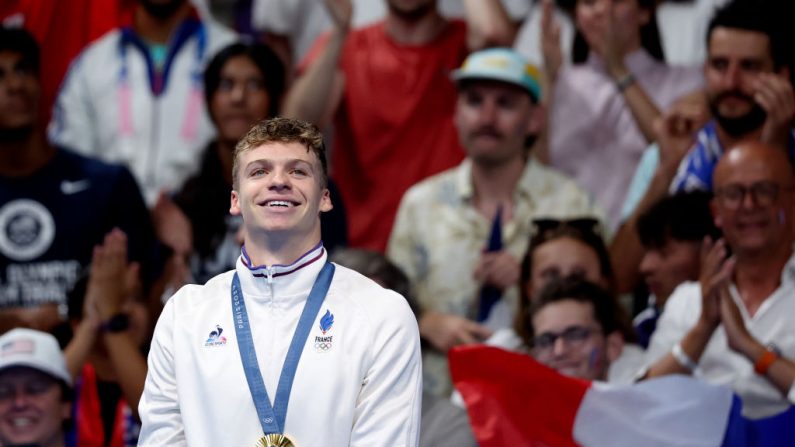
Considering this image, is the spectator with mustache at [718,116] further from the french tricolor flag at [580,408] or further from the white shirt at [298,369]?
the white shirt at [298,369]

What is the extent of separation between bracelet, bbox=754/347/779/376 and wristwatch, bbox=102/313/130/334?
9.10 feet

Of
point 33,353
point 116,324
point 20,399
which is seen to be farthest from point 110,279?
point 20,399

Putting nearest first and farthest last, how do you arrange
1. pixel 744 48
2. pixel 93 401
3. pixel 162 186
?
pixel 93 401 < pixel 744 48 < pixel 162 186

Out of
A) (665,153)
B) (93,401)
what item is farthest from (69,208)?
(665,153)

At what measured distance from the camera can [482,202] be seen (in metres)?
7.61

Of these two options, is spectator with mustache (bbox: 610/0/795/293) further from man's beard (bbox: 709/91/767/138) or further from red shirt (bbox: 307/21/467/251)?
red shirt (bbox: 307/21/467/251)

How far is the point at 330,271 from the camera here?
4336mm

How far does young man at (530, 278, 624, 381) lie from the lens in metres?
6.44

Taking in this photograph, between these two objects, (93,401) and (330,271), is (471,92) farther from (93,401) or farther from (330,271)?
(330,271)

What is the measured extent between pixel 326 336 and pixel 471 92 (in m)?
3.61

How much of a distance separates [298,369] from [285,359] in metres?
0.05

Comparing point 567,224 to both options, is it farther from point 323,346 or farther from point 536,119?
point 323,346

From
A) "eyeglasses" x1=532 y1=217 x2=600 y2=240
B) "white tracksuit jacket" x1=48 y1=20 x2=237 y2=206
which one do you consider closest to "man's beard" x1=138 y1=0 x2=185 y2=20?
"white tracksuit jacket" x1=48 y1=20 x2=237 y2=206

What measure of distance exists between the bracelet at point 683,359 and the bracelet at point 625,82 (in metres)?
1.97
